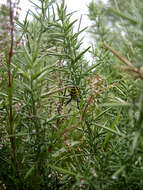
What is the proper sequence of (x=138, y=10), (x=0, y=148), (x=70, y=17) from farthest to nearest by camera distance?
(x=70, y=17)
(x=0, y=148)
(x=138, y=10)

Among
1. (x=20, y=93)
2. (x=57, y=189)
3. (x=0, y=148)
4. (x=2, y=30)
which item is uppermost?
(x=2, y=30)

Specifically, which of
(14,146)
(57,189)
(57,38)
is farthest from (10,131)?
(57,38)

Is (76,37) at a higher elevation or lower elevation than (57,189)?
higher

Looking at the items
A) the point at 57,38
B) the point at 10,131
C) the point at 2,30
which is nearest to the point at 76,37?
the point at 57,38

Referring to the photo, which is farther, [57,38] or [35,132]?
[57,38]

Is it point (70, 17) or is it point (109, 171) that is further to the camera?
point (70, 17)

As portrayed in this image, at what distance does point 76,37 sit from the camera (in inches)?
23.3

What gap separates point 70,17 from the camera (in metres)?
0.59

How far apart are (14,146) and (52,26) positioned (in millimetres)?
376

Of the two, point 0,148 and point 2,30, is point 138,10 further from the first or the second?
point 0,148

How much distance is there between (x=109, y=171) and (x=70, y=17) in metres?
0.44

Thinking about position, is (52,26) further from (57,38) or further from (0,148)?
(0,148)

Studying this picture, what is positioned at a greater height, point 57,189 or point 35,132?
point 35,132

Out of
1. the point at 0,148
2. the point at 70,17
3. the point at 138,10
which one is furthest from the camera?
the point at 70,17
